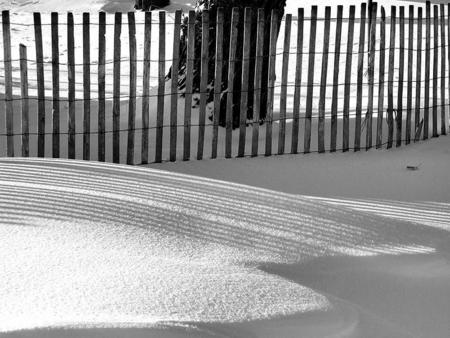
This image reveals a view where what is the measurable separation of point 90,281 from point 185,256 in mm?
719

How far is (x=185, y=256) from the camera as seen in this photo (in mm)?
4449

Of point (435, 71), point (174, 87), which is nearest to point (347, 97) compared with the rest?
point (435, 71)

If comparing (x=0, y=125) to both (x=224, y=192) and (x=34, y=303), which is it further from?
(x=34, y=303)

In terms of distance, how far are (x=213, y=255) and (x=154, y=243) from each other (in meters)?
0.31

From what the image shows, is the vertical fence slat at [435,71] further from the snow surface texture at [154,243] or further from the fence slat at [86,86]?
the fence slat at [86,86]

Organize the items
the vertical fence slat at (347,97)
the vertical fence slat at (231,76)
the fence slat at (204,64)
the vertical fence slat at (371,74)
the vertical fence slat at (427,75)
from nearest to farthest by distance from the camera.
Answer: the fence slat at (204,64), the vertical fence slat at (231,76), the vertical fence slat at (347,97), the vertical fence slat at (371,74), the vertical fence slat at (427,75)

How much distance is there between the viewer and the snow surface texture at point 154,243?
11.8 feet

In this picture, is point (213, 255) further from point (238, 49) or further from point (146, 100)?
point (238, 49)

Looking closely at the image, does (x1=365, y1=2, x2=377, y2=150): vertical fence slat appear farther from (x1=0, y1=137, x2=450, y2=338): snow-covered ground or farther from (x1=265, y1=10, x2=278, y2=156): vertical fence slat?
(x1=0, y1=137, x2=450, y2=338): snow-covered ground

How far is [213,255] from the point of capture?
4535 millimetres

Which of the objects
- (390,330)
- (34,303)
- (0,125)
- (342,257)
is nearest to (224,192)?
(342,257)

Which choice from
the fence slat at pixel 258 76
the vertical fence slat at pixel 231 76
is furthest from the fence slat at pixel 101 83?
the fence slat at pixel 258 76

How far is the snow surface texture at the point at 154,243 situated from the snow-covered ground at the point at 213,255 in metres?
0.01

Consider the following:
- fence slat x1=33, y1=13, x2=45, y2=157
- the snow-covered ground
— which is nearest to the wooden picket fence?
fence slat x1=33, y1=13, x2=45, y2=157
